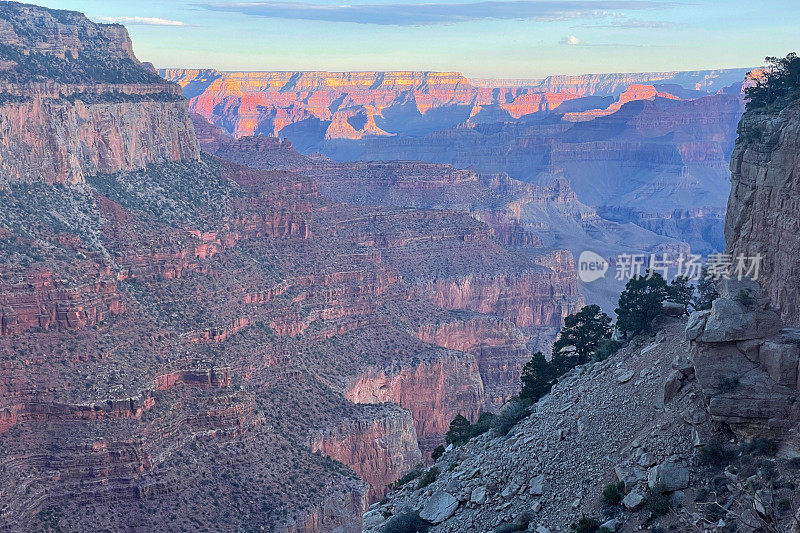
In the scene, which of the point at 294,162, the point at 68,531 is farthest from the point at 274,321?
the point at 294,162

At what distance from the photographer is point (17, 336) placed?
5262cm

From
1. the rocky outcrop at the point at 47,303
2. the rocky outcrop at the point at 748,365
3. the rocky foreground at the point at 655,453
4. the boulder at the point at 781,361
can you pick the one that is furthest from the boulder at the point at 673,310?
the rocky outcrop at the point at 47,303

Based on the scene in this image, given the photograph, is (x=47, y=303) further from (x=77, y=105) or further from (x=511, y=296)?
(x=511, y=296)

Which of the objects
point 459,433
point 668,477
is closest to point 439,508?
point 668,477

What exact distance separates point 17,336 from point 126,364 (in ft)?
19.1

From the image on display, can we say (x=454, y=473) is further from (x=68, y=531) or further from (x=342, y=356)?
(x=342, y=356)

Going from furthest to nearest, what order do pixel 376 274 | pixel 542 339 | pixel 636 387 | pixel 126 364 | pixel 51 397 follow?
pixel 542 339 → pixel 376 274 → pixel 126 364 → pixel 51 397 → pixel 636 387

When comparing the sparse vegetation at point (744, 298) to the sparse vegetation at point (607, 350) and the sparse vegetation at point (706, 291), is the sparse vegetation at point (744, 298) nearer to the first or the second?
the sparse vegetation at point (706, 291)

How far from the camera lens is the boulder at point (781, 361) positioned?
957 inches

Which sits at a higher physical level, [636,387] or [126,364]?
[636,387]

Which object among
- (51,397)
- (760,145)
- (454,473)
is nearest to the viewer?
(760,145)

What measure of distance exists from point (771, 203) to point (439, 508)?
45.2 feet

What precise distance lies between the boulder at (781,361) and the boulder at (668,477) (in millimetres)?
3256

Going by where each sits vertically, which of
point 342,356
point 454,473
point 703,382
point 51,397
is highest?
point 703,382
